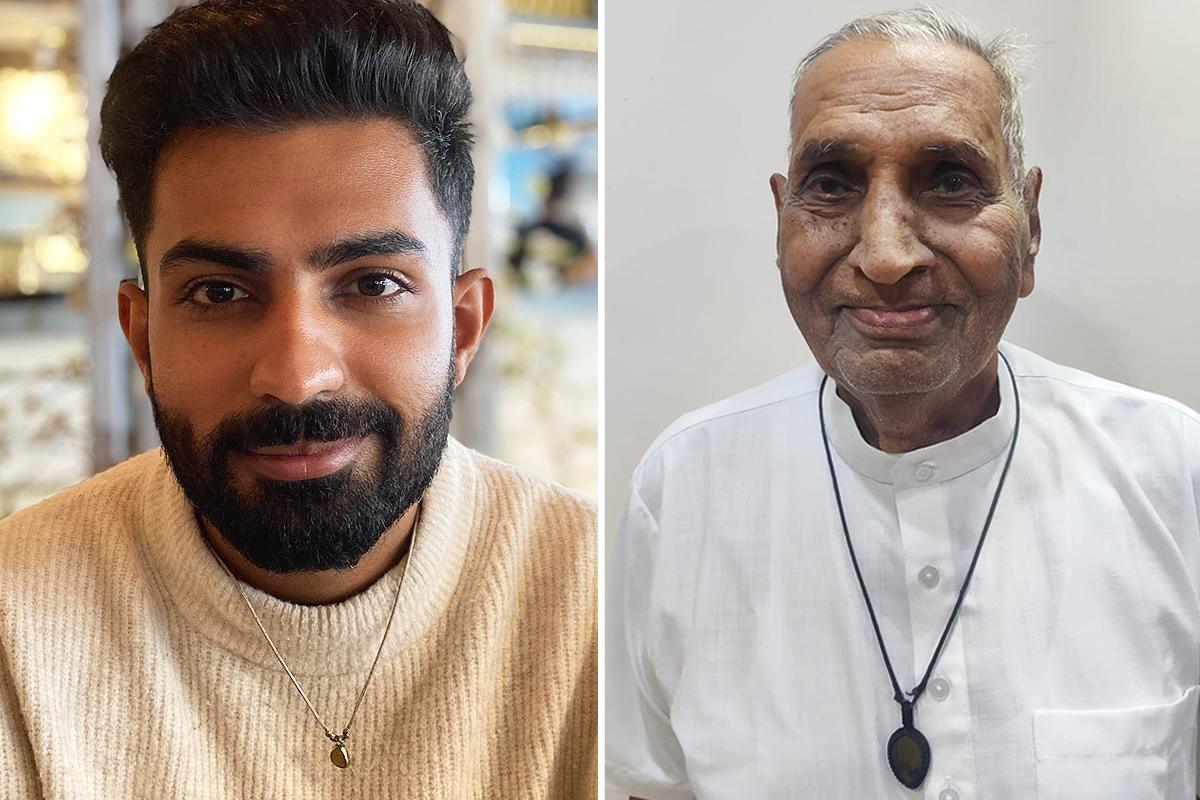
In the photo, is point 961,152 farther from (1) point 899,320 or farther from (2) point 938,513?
(2) point 938,513

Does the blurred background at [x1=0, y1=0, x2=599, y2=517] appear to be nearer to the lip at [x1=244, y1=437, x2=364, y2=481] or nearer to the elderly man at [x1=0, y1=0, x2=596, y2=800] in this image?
the elderly man at [x1=0, y1=0, x2=596, y2=800]

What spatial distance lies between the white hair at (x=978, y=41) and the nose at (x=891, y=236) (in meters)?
0.14

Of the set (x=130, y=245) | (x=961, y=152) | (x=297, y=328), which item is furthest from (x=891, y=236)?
(x=130, y=245)

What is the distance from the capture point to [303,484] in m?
1.27

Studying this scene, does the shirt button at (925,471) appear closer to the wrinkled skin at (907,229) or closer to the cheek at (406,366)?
the wrinkled skin at (907,229)

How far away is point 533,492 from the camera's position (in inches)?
56.4

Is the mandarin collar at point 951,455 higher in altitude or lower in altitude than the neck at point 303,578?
higher

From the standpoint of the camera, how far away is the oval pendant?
4.10 ft

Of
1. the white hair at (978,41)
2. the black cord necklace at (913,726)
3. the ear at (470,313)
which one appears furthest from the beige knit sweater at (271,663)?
the white hair at (978,41)

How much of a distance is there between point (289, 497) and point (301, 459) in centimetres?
5

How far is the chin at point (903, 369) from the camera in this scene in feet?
4.14

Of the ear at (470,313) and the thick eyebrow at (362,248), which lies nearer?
the thick eyebrow at (362,248)

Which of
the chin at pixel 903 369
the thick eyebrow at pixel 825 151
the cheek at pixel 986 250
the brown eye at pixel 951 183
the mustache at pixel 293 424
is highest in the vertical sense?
the thick eyebrow at pixel 825 151

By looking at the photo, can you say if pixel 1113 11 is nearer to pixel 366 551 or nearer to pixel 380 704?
pixel 366 551
